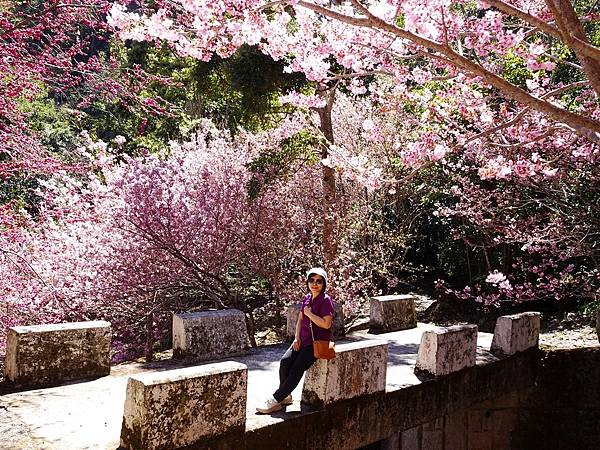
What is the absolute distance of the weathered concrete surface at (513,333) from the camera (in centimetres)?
830

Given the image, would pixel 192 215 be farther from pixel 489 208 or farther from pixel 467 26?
pixel 489 208

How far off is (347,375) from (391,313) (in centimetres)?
398

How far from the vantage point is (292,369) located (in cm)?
524

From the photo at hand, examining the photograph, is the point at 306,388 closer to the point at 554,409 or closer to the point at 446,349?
the point at 446,349

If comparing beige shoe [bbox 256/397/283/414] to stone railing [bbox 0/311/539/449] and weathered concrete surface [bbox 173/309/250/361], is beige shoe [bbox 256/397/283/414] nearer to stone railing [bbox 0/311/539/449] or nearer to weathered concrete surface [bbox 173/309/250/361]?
stone railing [bbox 0/311/539/449]

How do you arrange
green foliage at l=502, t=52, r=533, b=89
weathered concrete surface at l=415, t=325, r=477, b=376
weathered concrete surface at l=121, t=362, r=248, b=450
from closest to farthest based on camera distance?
1. weathered concrete surface at l=121, t=362, r=248, b=450
2. weathered concrete surface at l=415, t=325, r=477, b=376
3. green foliage at l=502, t=52, r=533, b=89

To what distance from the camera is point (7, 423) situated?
4.60m

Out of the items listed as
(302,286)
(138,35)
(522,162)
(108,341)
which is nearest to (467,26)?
(522,162)

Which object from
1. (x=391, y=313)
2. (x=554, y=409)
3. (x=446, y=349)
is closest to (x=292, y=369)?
(x=446, y=349)

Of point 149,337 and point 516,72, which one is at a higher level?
point 516,72

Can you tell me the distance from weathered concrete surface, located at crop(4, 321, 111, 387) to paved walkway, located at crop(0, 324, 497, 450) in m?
0.15

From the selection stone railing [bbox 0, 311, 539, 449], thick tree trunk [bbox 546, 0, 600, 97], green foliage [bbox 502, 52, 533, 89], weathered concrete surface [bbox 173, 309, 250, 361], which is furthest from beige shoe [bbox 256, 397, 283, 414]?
green foliage [bbox 502, 52, 533, 89]

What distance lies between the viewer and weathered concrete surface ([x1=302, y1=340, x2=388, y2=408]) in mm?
5430

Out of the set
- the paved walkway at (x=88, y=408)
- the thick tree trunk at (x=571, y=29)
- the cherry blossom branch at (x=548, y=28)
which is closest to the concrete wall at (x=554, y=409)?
the paved walkway at (x=88, y=408)
